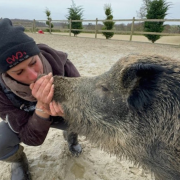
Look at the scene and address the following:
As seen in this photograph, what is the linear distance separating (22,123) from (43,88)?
1.93 feet

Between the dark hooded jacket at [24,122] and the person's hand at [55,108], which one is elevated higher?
the person's hand at [55,108]

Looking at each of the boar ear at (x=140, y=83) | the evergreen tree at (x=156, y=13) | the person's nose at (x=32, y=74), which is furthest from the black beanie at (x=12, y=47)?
the evergreen tree at (x=156, y=13)

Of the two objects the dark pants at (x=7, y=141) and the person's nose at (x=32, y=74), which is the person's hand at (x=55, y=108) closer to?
the person's nose at (x=32, y=74)

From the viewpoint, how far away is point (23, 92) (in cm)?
178

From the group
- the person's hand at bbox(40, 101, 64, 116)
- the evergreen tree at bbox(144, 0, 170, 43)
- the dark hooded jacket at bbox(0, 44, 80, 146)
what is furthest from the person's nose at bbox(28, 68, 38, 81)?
the evergreen tree at bbox(144, 0, 170, 43)

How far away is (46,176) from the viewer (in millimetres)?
2234

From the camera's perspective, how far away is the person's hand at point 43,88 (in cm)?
154

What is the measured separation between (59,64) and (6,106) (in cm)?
68

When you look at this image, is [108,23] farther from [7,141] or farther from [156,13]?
[7,141]

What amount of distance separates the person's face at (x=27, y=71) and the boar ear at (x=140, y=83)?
778 mm

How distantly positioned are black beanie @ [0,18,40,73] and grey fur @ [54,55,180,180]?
1.11 ft

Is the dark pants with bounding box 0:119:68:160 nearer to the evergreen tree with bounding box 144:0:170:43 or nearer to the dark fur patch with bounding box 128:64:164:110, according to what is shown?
the dark fur patch with bounding box 128:64:164:110

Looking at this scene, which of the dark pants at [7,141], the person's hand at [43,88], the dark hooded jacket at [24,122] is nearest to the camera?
the person's hand at [43,88]

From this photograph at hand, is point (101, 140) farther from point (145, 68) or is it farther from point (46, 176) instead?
point (46, 176)
